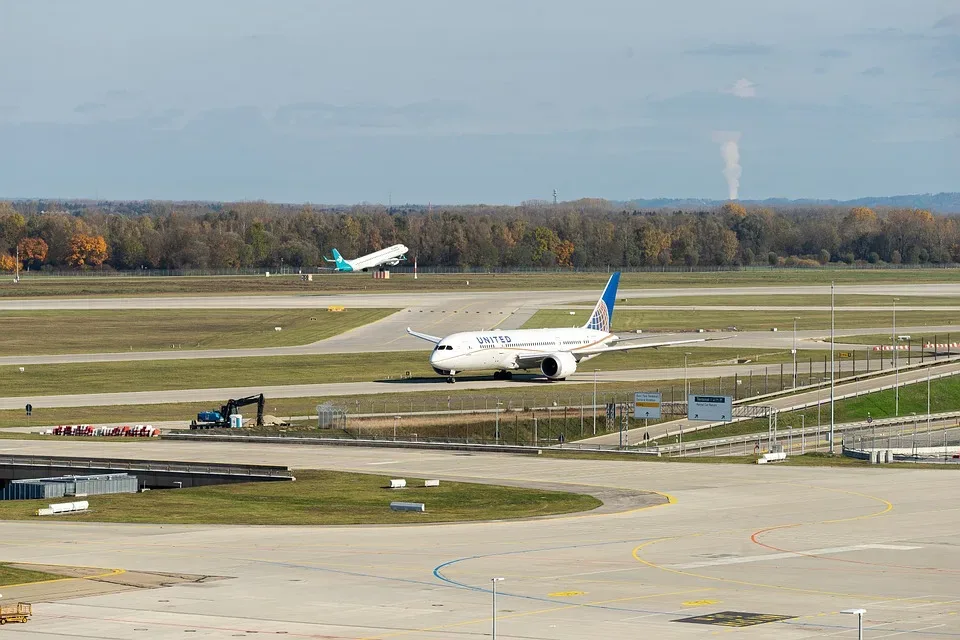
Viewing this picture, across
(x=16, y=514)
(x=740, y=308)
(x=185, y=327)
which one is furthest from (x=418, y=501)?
(x=740, y=308)

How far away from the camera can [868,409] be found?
11075cm

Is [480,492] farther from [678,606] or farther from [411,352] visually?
[411,352]

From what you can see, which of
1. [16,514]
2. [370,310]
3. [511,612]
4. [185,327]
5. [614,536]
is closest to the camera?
[511,612]

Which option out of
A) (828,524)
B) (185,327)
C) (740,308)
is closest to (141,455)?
(828,524)

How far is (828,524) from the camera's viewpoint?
5447cm

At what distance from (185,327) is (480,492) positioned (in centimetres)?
10288

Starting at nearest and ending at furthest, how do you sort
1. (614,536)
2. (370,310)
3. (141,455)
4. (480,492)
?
1. (614,536)
2. (480,492)
3. (141,455)
4. (370,310)

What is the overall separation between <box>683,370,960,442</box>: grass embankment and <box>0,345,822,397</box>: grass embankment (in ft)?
48.2

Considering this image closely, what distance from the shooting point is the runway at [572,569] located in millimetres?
36219

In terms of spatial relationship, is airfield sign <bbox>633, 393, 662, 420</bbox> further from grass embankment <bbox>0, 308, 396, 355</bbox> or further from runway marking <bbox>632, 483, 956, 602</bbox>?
grass embankment <bbox>0, 308, 396, 355</bbox>

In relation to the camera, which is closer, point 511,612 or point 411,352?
point 511,612

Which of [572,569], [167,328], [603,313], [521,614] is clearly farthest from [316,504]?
[167,328]

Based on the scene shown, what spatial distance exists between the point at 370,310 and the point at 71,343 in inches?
1958

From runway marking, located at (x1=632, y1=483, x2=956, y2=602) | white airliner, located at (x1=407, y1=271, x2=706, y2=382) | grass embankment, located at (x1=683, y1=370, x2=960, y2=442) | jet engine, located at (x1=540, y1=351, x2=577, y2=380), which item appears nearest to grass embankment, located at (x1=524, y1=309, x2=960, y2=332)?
grass embankment, located at (x1=683, y1=370, x2=960, y2=442)
